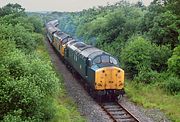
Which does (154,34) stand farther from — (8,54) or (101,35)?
(8,54)

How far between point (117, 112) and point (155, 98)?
3854 millimetres

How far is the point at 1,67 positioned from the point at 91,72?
939cm

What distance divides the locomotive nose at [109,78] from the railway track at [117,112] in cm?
104

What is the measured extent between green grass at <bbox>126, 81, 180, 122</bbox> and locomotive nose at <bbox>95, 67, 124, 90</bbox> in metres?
1.59

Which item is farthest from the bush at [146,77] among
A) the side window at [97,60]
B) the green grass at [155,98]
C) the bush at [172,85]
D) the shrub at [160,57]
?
the side window at [97,60]

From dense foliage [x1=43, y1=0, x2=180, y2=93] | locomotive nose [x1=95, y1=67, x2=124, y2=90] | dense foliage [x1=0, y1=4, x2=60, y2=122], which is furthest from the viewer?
dense foliage [x1=43, y1=0, x2=180, y2=93]

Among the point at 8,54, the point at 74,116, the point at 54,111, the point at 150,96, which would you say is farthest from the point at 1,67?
the point at 150,96

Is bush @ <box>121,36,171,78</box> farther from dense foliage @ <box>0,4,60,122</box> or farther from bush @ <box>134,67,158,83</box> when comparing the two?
dense foliage @ <box>0,4,60,122</box>

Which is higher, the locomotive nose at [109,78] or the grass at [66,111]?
the locomotive nose at [109,78]

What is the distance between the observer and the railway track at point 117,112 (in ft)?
63.4

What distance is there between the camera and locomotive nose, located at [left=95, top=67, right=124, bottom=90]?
74.6 feet

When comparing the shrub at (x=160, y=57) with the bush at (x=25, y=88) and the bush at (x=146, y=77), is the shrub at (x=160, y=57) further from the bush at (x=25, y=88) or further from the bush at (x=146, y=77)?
the bush at (x=25, y=88)

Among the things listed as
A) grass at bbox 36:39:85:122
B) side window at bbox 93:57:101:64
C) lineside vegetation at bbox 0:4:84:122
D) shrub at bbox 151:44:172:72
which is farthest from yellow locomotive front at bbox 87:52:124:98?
shrub at bbox 151:44:172:72

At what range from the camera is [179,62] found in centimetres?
2703
